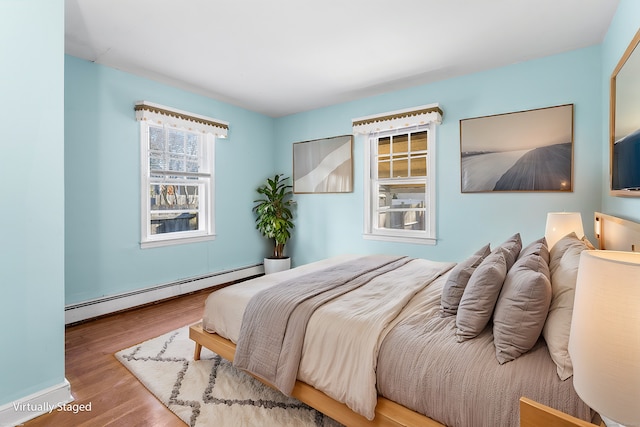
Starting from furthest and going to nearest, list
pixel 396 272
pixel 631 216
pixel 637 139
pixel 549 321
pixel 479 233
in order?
1. pixel 479 233
2. pixel 396 272
3. pixel 631 216
4. pixel 637 139
5. pixel 549 321

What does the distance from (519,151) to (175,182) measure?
153 inches

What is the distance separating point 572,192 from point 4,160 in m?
4.25

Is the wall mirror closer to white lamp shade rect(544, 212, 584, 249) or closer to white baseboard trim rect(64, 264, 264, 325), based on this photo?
white lamp shade rect(544, 212, 584, 249)

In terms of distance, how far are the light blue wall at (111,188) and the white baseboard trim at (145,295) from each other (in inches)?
2.9

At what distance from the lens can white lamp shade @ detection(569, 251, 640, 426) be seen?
64 cm

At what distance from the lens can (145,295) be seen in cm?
354

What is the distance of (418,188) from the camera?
12.7 ft

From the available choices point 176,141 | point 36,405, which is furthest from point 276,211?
point 36,405

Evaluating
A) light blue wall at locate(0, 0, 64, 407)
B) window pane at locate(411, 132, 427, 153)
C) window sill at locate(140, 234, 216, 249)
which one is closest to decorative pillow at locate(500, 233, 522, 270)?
window pane at locate(411, 132, 427, 153)

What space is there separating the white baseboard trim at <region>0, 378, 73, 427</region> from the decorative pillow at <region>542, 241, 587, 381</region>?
2.57 m

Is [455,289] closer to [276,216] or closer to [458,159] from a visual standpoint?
[458,159]

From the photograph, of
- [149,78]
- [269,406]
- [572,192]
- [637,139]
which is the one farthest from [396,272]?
[149,78]

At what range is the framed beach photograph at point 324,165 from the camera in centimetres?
434

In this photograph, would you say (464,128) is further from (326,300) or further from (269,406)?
(269,406)
